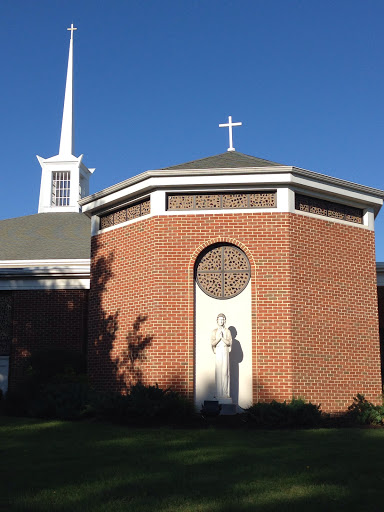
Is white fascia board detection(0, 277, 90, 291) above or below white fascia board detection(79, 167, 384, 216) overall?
below

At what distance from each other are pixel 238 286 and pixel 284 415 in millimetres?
3500

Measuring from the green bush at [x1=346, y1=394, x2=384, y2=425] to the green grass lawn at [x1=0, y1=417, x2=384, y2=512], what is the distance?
6.63 ft

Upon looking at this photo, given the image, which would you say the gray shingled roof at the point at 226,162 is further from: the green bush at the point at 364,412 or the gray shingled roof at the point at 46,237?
the gray shingled roof at the point at 46,237

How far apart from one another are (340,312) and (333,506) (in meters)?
9.32

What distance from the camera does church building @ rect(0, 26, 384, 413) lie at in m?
14.9

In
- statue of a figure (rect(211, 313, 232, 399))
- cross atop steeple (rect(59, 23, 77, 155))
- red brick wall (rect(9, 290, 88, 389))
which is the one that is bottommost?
statue of a figure (rect(211, 313, 232, 399))

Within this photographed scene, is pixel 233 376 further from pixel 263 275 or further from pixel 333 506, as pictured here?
pixel 333 506

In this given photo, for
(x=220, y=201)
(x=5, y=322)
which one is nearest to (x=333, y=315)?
(x=220, y=201)

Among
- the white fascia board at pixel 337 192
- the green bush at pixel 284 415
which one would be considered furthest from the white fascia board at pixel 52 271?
the green bush at pixel 284 415

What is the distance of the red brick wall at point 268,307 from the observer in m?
14.9

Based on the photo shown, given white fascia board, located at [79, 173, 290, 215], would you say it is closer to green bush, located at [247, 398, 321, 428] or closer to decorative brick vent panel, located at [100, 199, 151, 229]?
decorative brick vent panel, located at [100, 199, 151, 229]

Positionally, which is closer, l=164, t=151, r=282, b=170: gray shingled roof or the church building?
the church building

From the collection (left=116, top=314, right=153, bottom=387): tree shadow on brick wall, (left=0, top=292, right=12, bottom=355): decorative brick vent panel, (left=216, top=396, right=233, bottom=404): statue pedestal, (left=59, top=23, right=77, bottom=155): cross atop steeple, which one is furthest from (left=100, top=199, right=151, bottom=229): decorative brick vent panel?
(left=59, top=23, right=77, bottom=155): cross atop steeple

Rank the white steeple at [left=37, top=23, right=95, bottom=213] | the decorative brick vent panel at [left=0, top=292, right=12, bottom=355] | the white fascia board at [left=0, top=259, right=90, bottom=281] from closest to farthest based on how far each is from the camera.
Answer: the white fascia board at [left=0, top=259, right=90, bottom=281], the decorative brick vent panel at [left=0, top=292, right=12, bottom=355], the white steeple at [left=37, top=23, right=95, bottom=213]
